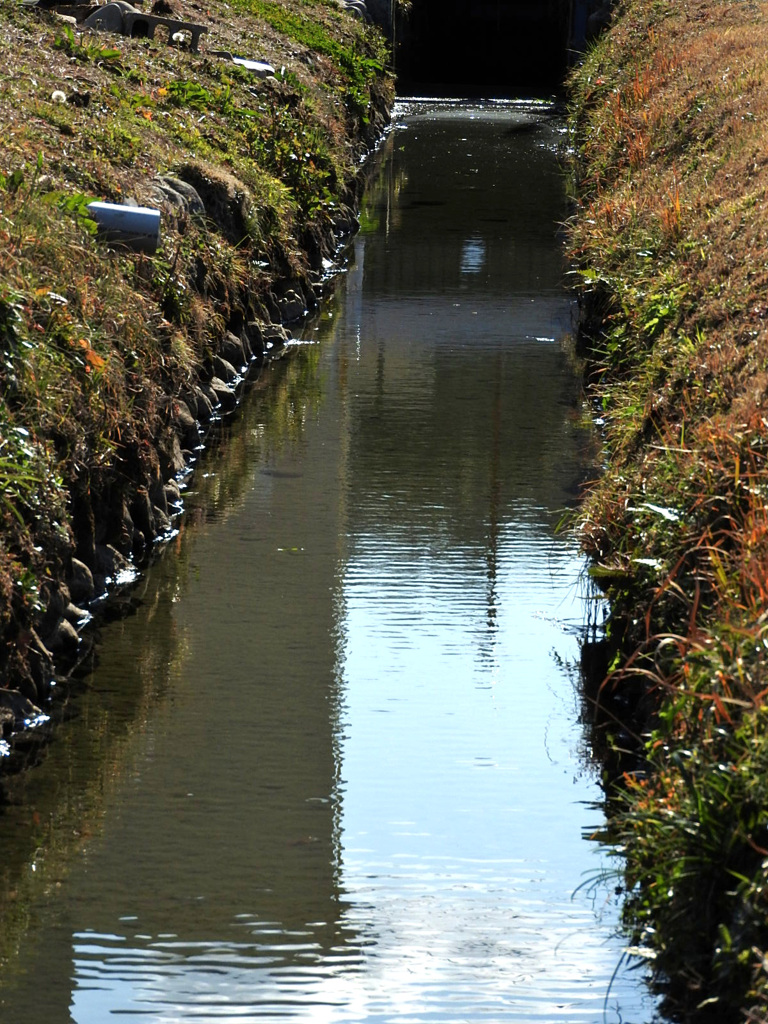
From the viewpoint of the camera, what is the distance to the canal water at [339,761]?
5.21m

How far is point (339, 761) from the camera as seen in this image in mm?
6648

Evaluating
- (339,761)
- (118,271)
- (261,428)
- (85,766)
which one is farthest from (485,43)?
(85,766)

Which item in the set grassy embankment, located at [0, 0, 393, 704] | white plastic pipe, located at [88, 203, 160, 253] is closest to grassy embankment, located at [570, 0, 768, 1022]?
grassy embankment, located at [0, 0, 393, 704]

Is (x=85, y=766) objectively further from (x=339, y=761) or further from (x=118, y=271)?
(x=118, y=271)

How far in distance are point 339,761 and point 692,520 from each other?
175 centimetres

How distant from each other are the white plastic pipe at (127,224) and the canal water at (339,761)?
156cm

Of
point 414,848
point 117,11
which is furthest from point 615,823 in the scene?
point 117,11

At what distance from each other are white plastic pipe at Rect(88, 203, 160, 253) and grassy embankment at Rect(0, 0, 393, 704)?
0.34 ft

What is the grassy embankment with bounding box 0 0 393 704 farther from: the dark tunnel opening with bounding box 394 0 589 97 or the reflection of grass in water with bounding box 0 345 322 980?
the dark tunnel opening with bounding box 394 0 589 97

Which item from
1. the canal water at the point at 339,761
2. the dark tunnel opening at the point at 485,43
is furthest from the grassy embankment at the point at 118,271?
the dark tunnel opening at the point at 485,43

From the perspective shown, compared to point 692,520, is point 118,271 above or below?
above

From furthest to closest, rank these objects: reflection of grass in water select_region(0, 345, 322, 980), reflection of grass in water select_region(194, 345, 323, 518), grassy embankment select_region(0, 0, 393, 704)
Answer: reflection of grass in water select_region(194, 345, 323, 518), grassy embankment select_region(0, 0, 393, 704), reflection of grass in water select_region(0, 345, 322, 980)

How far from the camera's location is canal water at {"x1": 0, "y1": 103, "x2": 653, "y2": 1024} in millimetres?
5215

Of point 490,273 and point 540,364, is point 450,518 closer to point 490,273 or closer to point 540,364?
point 540,364
